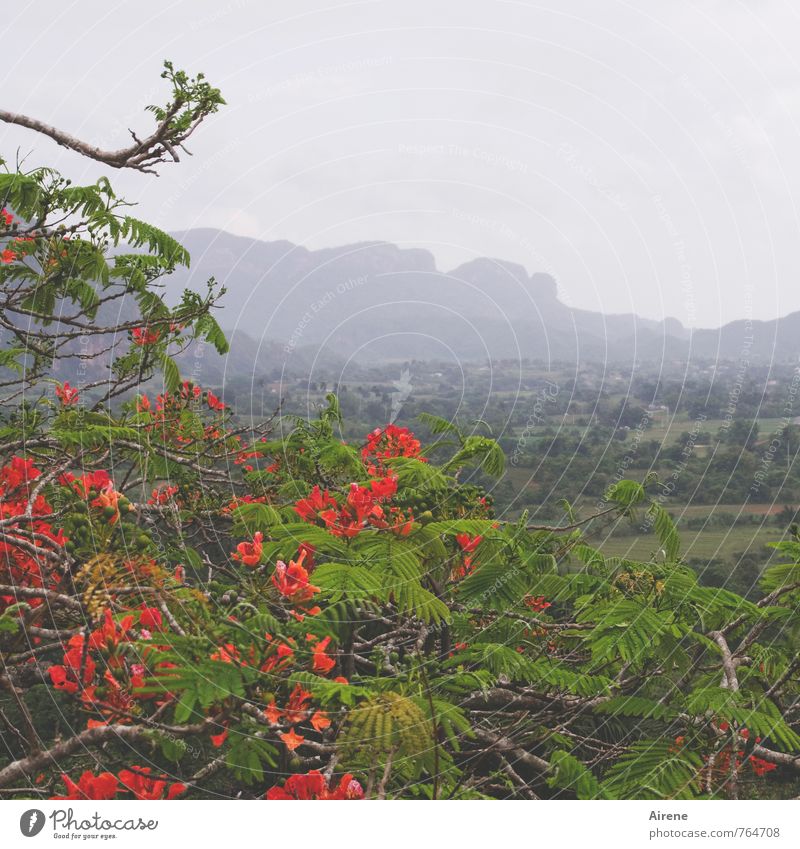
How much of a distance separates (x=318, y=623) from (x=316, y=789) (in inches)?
29.5

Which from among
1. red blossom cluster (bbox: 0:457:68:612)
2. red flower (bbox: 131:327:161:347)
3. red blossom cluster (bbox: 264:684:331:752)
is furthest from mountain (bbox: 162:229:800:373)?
red blossom cluster (bbox: 264:684:331:752)

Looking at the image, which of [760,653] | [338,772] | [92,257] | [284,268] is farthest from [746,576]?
[92,257]

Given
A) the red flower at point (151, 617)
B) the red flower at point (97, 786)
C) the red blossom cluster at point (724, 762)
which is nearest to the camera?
the red flower at point (151, 617)

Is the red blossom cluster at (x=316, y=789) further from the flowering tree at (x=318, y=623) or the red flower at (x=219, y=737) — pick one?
the red flower at (x=219, y=737)

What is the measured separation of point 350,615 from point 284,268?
3.84m

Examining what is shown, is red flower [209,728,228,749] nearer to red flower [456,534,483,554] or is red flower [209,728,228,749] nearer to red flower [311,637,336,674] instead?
red flower [311,637,336,674]

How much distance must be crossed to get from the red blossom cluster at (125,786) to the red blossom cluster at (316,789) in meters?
0.47

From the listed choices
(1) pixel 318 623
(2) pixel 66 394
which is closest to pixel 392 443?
(2) pixel 66 394

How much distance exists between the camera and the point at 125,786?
317 centimetres

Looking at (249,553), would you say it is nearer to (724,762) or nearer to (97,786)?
(97,786)

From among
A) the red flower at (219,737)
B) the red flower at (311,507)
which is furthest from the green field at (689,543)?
the red flower at (219,737)

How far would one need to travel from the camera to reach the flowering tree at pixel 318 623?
8.52 feet

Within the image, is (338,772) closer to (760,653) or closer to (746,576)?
(760,653)
